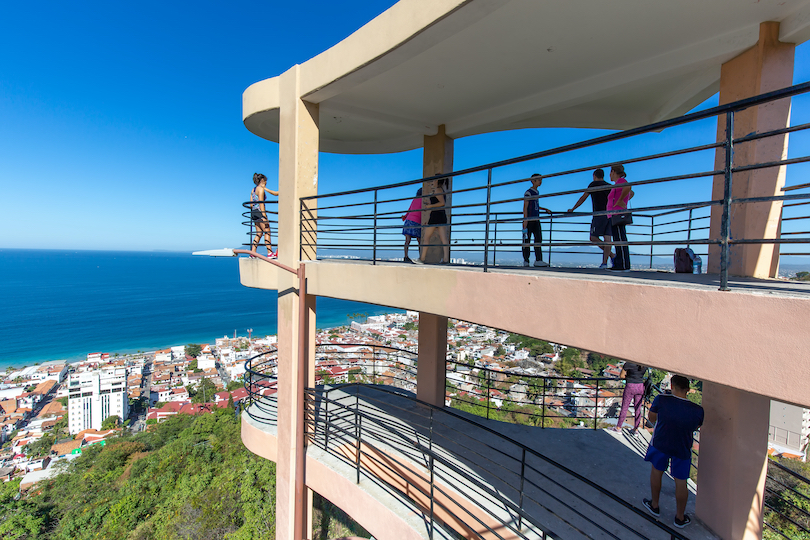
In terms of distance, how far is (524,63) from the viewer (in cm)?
483

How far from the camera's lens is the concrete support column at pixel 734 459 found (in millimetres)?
3389

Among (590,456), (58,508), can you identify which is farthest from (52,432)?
(590,456)

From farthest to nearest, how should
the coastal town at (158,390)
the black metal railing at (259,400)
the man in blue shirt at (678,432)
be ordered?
the coastal town at (158,390) < the black metal railing at (259,400) < the man in blue shirt at (678,432)

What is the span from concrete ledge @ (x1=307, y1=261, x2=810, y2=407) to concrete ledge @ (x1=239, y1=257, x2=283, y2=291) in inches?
147

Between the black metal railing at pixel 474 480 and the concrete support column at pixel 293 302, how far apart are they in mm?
369

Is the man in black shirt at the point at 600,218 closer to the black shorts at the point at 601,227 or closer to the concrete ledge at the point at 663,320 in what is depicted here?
the black shorts at the point at 601,227

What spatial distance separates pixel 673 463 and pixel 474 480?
94.2 inches

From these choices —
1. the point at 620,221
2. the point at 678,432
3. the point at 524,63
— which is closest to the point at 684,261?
the point at 620,221

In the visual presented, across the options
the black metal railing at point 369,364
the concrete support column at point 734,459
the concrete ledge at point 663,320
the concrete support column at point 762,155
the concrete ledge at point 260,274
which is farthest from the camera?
the black metal railing at point 369,364

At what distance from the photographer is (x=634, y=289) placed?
96.6 inches

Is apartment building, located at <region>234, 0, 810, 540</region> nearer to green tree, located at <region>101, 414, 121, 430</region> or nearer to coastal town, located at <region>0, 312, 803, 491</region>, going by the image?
coastal town, located at <region>0, 312, 803, 491</region>

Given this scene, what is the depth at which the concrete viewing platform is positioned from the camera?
3855 mm

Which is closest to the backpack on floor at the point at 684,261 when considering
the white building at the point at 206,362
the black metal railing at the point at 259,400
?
the black metal railing at the point at 259,400

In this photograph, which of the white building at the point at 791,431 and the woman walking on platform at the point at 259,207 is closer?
the woman walking on platform at the point at 259,207
